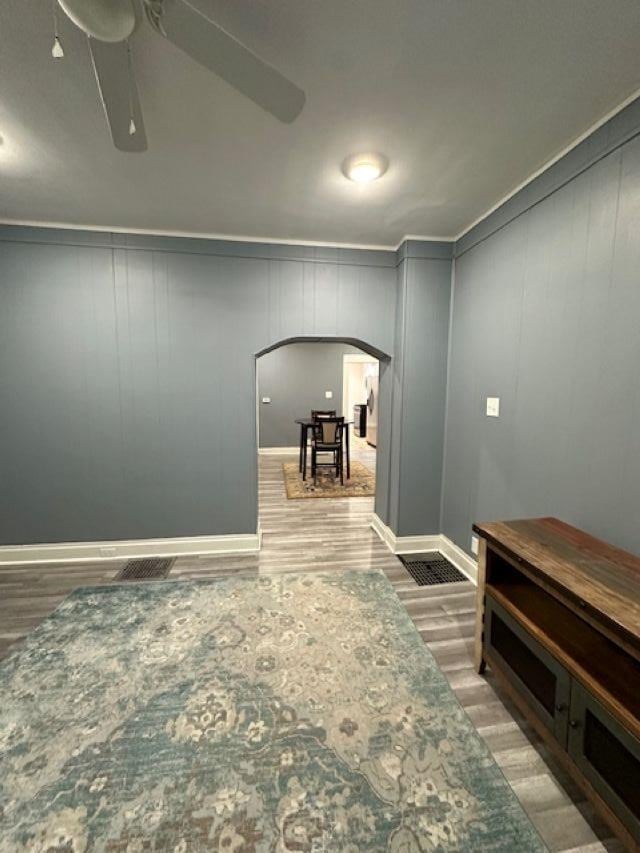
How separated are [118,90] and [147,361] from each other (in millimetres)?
1924

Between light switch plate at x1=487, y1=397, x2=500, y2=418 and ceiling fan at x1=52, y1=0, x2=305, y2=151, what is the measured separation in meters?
1.95

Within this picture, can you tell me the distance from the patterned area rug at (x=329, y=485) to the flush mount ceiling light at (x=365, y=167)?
11.1 feet

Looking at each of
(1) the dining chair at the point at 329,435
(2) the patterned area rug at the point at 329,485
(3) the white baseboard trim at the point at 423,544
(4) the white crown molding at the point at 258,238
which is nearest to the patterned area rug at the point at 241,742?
(3) the white baseboard trim at the point at 423,544

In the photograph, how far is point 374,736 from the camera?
1.43 meters

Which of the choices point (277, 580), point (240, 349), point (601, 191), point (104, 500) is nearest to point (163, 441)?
point (104, 500)

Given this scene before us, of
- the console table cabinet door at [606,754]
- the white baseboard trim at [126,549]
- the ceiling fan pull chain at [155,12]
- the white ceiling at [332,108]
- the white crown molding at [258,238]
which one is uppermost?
the white crown molding at [258,238]

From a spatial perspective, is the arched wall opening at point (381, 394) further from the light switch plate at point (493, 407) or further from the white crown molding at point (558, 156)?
the white crown molding at point (558, 156)

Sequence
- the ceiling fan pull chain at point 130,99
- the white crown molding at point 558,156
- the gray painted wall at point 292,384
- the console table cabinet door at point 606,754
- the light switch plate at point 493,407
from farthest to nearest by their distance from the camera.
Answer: the gray painted wall at point 292,384 → the light switch plate at point 493,407 → the white crown molding at point 558,156 → the ceiling fan pull chain at point 130,99 → the console table cabinet door at point 606,754

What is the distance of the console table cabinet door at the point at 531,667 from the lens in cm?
123

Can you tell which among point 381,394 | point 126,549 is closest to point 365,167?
point 381,394

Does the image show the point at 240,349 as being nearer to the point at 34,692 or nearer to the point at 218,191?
the point at 218,191

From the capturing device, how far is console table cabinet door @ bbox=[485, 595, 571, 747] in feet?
4.05

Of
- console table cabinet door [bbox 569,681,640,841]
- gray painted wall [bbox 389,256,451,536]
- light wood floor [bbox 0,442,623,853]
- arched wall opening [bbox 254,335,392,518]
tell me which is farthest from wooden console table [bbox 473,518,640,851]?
arched wall opening [bbox 254,335,392,518]

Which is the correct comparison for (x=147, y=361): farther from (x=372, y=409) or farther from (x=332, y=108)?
(x=372, y=409)
